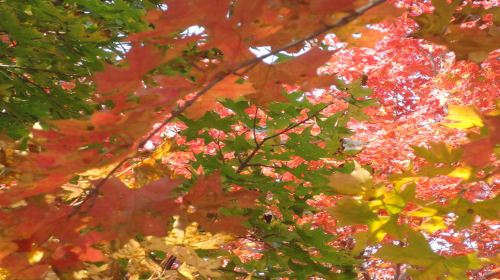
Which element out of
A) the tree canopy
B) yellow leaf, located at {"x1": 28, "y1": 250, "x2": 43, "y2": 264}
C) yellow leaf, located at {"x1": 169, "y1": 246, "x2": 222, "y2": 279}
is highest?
the tree canopy

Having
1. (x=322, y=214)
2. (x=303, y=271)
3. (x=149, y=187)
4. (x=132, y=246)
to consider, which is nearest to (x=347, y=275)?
(x=303, y=271)

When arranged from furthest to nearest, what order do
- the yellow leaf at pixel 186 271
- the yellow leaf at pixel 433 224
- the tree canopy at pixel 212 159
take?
the yellow leaf at pixel 186 271, the yellow leaf at pixel 433 224, the tree canopy at pixel 212 159

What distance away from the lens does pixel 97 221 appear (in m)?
0.99

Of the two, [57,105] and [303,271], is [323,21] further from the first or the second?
[57,105]

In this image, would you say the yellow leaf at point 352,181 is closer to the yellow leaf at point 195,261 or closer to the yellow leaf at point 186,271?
the yellow leaf at point 195,261

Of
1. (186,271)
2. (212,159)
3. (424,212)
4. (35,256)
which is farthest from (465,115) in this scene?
(212,159)

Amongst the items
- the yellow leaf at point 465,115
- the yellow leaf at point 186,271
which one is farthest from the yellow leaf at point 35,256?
the yellow leaf at point 465,115

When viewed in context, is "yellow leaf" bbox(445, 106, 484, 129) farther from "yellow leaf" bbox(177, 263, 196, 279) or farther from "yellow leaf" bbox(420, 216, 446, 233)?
"yellow leaf" bbox(177, 263, 196, 279)

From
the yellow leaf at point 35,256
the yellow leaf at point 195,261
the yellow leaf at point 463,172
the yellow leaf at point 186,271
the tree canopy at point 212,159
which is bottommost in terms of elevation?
the yellow leaf at point 35,256

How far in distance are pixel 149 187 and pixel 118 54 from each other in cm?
162

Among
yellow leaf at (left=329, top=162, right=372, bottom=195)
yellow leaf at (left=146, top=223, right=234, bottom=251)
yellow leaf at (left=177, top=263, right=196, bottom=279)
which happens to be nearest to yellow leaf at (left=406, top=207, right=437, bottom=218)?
yellow leaf at (left=329, top=162, right=372, bottom=195)

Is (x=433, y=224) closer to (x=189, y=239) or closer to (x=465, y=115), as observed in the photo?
(x=465, y=115)

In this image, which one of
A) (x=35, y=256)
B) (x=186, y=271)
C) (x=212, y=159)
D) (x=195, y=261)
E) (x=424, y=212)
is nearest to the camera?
(x=35, y=256)

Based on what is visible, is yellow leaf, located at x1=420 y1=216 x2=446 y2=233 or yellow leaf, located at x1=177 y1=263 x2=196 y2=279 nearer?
yellow leaf, located at x1=420 y1=216 x2=446 y2=233
